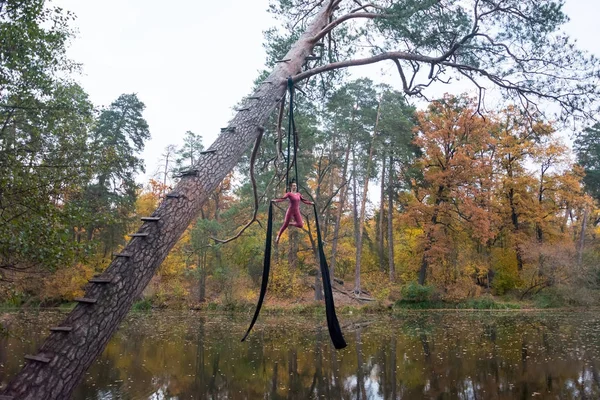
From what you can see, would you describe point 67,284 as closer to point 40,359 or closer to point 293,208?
point 293,208

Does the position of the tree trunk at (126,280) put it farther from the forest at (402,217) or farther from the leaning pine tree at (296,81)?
the forest at (402,217)

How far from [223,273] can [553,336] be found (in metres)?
12.6

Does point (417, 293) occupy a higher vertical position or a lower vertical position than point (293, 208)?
lower

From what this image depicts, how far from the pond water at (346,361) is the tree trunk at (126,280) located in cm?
406

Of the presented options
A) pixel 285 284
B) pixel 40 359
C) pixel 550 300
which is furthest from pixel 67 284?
pixel 550 300

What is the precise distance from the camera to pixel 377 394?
661cm

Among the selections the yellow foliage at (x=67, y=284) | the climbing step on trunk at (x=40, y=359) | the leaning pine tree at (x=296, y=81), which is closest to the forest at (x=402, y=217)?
the yellow foliage at (x=67, y=284)

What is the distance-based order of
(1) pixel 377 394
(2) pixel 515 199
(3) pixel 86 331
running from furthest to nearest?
(2) pixel 515 199 → (1) pixel 377 394 → (3) pixel 86 331

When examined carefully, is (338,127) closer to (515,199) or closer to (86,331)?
(515,199)

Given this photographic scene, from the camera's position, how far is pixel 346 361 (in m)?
8.92

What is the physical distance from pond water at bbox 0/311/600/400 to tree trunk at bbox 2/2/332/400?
406 cm

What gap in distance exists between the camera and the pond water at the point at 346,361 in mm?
6855

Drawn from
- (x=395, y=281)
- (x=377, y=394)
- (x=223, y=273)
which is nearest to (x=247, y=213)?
(x=223, y=273)

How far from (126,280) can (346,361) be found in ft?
22.1
